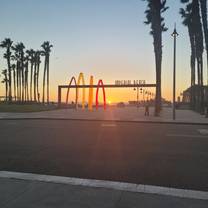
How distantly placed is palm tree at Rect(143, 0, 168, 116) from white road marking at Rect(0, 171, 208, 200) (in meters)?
27.2

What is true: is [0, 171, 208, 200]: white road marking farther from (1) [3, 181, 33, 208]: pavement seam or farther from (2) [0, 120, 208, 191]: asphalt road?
(1) [3, 181, 33, 208]: pavement seam

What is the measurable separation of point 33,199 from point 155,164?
391 cm

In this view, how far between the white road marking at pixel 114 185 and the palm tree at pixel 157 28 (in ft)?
89.1

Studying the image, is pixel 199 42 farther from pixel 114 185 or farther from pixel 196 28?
pixel 114 185

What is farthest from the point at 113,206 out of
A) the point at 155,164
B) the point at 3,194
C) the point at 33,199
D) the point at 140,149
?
the point at 140,149

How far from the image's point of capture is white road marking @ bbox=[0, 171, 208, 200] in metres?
5.87

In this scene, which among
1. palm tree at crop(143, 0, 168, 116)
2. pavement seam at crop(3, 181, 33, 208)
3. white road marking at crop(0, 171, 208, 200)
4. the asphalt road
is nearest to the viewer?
pavement seam at crop(3, 181, 33, 208)

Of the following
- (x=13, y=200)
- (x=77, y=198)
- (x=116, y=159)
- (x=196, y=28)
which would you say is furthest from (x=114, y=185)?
(x=196, y=28)

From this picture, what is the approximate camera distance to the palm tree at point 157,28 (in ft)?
110

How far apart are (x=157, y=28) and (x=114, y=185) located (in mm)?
29489

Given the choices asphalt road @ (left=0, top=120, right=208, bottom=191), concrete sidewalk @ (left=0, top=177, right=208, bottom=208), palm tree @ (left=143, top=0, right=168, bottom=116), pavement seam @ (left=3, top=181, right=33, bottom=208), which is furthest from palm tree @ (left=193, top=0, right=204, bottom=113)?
pavement seam @ (left=3, top=181, right=33, bottom=208)

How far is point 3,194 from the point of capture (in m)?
5.68

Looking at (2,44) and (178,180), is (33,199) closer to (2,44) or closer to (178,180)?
(178,180)

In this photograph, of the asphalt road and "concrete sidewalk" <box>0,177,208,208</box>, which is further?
the asphalt road
